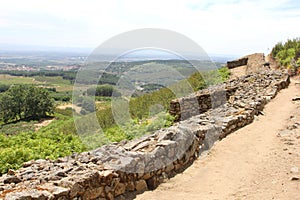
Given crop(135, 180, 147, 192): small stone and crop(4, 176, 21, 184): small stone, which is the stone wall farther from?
crop(4, 176, 21, 184): small stone

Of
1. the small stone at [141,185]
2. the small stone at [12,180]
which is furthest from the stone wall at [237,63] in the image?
the small stone at [12,180]

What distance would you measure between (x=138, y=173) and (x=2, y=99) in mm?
48057

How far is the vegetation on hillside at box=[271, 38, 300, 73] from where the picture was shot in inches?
763

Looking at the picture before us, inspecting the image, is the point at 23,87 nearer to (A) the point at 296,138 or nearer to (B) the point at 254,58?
(B) the point at 254,58

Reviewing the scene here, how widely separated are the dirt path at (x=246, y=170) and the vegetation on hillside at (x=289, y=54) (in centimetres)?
1217

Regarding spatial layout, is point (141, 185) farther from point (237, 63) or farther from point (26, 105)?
point (26, 105)

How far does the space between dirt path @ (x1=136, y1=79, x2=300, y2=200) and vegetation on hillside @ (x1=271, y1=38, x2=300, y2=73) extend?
1217 cm

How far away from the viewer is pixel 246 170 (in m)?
6.00

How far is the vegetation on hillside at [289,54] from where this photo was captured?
1939cm

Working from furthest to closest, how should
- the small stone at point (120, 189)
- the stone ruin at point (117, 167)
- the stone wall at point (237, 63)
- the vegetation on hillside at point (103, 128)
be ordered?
the stone wall at point (237, 63) → the vegetation on hillside at point (103, 128) → the small stone at point (120, 189) → the stone ruin at point (117, 167)

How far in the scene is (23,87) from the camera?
4891cm

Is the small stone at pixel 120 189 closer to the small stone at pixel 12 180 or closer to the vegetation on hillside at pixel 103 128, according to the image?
the small stone at pixel 12 180

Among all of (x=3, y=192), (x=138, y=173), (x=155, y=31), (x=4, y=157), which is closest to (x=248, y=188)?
(x=138, y=173)

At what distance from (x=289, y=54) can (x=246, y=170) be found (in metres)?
20.9
